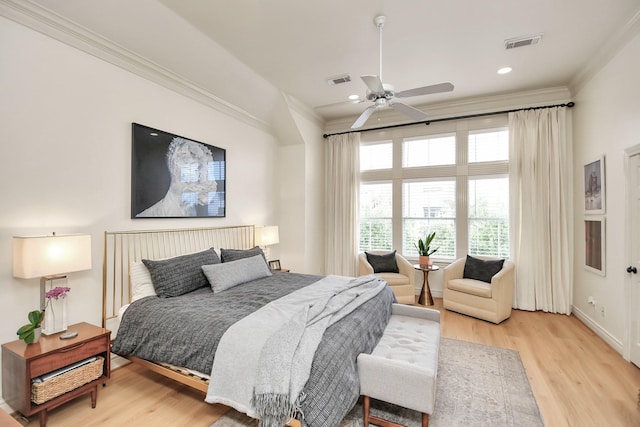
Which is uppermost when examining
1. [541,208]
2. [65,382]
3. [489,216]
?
[541,208]

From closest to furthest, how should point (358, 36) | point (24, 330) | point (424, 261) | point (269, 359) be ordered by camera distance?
point (269, 359), point (24, 330), point (358, 36), point (424, 261)

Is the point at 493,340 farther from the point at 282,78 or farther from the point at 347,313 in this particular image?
the point at 282,78

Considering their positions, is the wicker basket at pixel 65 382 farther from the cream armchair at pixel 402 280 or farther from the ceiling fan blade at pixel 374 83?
the cream armchair at pixel 402 280

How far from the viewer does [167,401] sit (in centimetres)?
224

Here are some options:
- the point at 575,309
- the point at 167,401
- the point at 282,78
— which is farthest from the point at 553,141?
the point at 167,401

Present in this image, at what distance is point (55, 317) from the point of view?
2.18m

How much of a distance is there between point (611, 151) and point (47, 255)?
523 cm

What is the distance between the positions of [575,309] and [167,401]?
5.01m

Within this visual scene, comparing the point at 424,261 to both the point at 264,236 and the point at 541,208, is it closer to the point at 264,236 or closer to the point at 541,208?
the point at 541,208

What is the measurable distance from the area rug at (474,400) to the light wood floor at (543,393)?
0.11 meters

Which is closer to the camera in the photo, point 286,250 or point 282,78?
point 282,78

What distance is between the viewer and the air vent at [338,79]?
3.87m

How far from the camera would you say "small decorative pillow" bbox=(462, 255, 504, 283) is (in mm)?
4164

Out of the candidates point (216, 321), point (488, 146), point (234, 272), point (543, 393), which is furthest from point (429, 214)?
point (216, 321)
